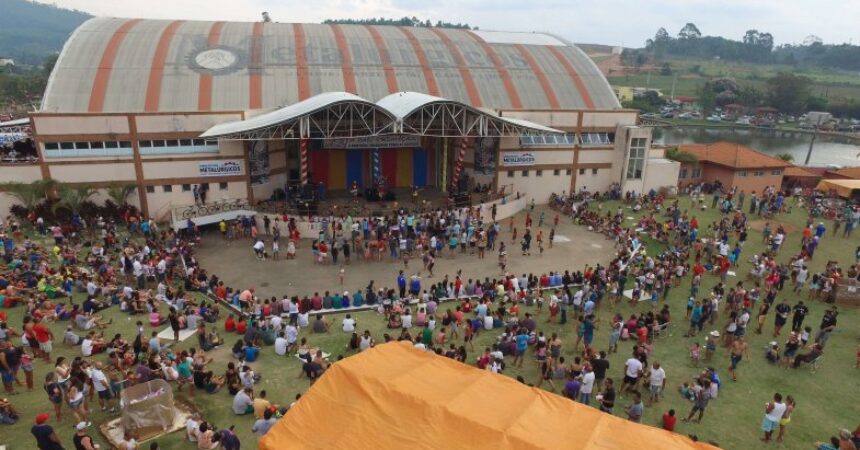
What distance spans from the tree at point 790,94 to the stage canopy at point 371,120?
102 metres

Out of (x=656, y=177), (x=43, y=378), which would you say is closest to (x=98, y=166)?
(x=43, y=378)

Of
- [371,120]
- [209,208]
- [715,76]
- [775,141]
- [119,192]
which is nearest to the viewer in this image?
[119,192]

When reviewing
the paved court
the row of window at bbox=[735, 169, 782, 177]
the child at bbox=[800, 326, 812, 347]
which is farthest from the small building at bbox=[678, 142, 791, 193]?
the child at bbox=[800, 326, 812, 347]

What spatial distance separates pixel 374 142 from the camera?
33656mm

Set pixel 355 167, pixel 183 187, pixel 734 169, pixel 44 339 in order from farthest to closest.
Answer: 1. pixel 734 169
2. pixel 355 167
3. pixel 183 187
4. pixel 44 339

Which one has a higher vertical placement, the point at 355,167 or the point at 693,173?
the point at 355,167

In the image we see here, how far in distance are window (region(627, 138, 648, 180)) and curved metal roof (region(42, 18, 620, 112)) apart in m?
3.97

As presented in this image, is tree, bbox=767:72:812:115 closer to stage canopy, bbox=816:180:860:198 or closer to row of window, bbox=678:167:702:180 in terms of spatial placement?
row of window, bbox=678:167:702:180

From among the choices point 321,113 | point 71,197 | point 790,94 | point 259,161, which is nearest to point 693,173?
Answer: point 321,113

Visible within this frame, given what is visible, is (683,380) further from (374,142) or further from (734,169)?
(734,169)

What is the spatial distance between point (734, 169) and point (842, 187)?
7.00 meters

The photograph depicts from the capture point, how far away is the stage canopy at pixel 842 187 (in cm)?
3490

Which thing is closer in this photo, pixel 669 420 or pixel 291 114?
pixel 669 420

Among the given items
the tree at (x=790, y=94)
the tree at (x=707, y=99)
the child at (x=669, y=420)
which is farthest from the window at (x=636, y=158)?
the tree at (x=790, y=94)
